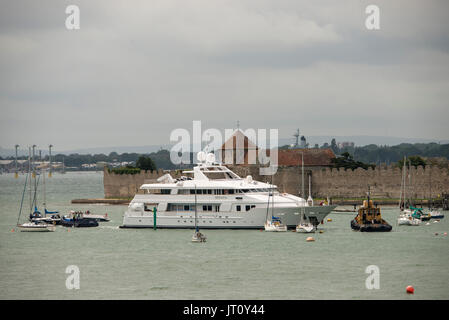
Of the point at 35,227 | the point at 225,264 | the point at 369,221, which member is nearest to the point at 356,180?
the point at 369,221

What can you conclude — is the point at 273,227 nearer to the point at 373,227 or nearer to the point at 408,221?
the point at 373,227

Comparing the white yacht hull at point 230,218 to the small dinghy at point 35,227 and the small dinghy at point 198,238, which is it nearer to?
the small dinghy at point 198,238

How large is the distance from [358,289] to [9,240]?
80.9 ft

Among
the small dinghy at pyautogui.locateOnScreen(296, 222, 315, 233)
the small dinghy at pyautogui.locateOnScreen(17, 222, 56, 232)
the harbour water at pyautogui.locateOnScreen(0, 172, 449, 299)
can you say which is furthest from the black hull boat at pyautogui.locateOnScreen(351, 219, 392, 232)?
the small dinghy at pyautogui.locateOnScreen(17, 222, 56, 232)

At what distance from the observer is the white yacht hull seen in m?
49.5

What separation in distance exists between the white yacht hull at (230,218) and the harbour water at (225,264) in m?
0.44

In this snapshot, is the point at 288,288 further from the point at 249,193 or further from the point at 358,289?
the point at 249,193

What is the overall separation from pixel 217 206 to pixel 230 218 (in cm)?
126

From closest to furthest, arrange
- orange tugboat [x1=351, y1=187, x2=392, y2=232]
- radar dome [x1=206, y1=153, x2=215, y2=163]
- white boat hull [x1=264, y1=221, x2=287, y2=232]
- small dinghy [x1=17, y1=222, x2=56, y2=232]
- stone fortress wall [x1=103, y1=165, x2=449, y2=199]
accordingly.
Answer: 1. white boat hull [x1=264, y1=221, x2=287, y2=232]
2. orange tugboat [x1=351, y1=187, x2=392, y2=232]
3. radar dome [x1=206, y1=153, x2=215, y2=163]
4. small dinghy [x1=17, y1=222, x2=56, y2=232]
5. stone fortress wall [x1=103, y1=165, x2=449, y2=199]

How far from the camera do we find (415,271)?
35.5 meters

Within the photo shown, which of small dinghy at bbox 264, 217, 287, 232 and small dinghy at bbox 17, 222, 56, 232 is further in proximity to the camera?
small dinghy at bbox 17, 222, 56, 232

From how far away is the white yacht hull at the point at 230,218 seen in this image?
162ft

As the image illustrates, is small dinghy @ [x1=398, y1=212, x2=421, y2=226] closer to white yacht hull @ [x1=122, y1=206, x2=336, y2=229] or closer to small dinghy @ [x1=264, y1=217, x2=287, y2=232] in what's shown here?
white yacht hull @ [x1=122, y1=206, x2=336, y2=229]
